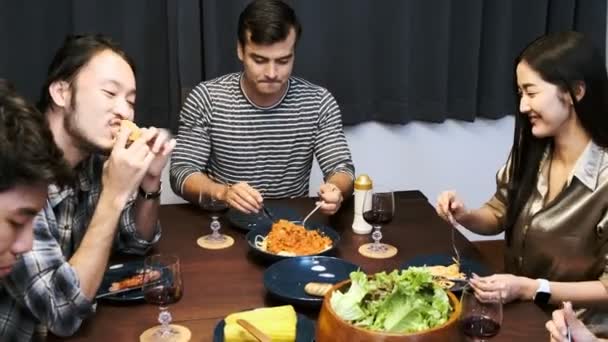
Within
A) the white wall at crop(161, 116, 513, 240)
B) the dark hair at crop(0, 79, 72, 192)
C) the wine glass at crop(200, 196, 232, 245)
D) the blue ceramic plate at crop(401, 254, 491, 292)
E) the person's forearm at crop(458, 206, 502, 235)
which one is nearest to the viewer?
the dark hair at crop(0, 79, 72, 192)

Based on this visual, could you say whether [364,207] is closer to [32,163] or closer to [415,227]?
[415,227]

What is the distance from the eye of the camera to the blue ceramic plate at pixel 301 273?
1.58 m

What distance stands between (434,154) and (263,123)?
45.1 inches

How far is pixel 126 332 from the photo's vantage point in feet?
4.71

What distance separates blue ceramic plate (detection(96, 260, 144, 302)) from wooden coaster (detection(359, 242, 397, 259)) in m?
0.58

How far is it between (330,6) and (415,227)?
1363mm

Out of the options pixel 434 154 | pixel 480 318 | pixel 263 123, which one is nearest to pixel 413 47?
pixel 434 154

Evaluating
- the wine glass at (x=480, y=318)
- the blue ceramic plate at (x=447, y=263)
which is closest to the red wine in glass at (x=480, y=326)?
the wine glass at (x=480, y=318)

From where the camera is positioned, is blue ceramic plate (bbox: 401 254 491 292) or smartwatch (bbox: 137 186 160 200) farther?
smartwatch (bbox: 137 186 160 200)

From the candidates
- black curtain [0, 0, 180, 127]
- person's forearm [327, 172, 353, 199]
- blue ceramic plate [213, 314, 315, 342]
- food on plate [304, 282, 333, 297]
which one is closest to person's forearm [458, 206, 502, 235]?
person's forearm [327, 172, 353, 199]

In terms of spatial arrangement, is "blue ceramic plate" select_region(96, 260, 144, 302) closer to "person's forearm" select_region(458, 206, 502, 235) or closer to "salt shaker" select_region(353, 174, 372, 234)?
"salt shaker" select_region(353, 174, 372, 234)

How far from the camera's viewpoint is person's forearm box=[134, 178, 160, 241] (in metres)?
1.83

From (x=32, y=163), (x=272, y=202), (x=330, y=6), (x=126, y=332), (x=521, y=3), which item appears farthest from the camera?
(x=521, y=3)

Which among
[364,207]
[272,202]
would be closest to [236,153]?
[272,202]
